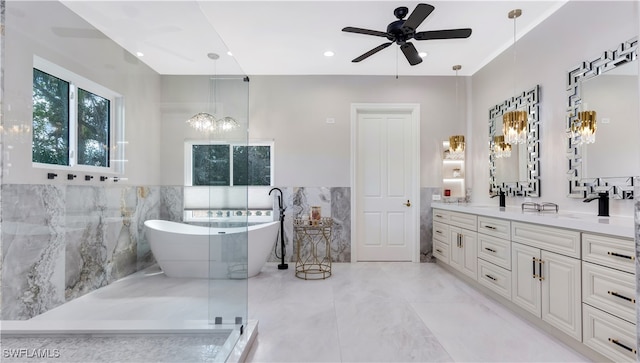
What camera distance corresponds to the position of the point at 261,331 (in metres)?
2.26

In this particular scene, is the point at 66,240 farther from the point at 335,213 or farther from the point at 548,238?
the point at 548,238

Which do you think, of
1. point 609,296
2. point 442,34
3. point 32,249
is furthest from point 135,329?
point 442,34

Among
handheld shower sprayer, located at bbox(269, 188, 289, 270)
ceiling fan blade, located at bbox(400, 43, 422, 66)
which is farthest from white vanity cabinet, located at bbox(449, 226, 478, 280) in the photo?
handheld shower sprayer, located at bbox(269, 188, 289, 270)

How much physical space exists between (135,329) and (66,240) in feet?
2.56

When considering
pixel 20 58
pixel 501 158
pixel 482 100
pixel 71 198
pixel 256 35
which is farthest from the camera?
pixel 482 100

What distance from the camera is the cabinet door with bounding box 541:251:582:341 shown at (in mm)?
1930

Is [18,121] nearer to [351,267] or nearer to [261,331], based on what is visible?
[261,331]

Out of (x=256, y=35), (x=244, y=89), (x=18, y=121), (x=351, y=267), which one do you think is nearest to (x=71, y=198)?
(x=18, y=121)

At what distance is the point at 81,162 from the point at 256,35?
2.24 meters

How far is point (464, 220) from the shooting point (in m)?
3.42

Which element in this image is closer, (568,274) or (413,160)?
(568,274)

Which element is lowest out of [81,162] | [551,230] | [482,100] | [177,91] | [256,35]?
[551,230]

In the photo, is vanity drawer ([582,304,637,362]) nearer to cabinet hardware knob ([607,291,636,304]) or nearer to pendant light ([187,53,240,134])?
cabinet hardware knob ([607,291,636,304])

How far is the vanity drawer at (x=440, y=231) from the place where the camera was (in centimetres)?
389
